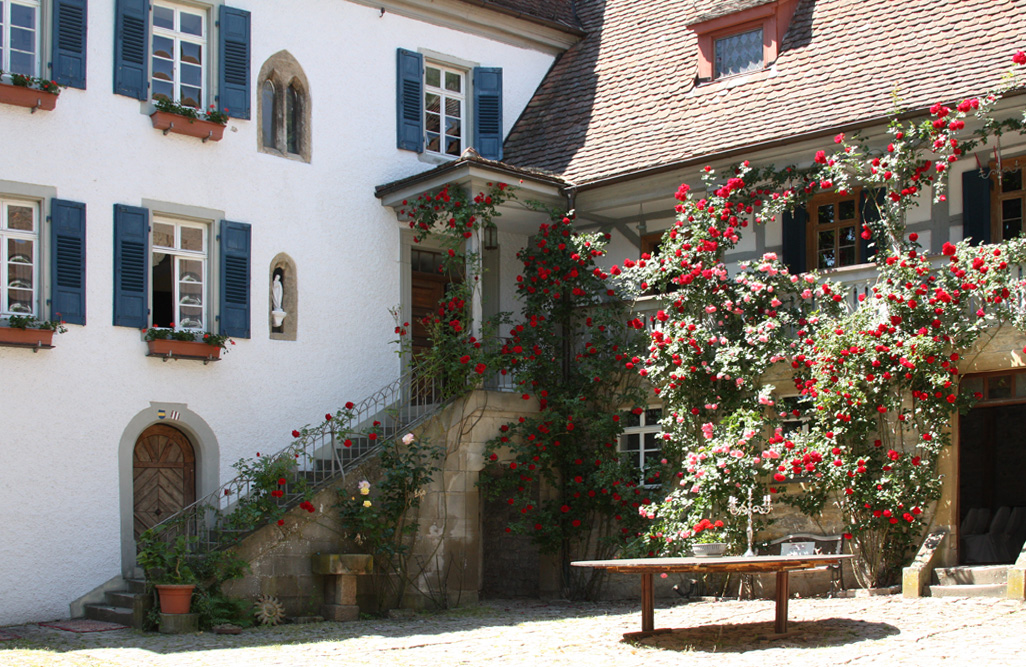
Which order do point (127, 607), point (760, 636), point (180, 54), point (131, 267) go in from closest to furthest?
point (760, 636)
point (127, 607)
point (131, 267)
point (180, 54)

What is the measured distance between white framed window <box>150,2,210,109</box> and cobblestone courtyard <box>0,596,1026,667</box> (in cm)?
544

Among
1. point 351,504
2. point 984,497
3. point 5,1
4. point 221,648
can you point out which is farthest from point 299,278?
point 984,497

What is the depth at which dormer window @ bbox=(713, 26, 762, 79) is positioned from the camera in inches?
599

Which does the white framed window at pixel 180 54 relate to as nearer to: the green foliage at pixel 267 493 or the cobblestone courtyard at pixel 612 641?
the green foliage at pixel 267 493

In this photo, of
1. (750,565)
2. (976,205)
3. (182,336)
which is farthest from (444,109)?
(750,565)

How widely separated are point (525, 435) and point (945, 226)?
4.73 metres

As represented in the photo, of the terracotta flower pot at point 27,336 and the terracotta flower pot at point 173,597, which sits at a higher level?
the terracotta flower pot at point 27,336

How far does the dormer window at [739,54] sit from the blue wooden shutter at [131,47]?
6.56m

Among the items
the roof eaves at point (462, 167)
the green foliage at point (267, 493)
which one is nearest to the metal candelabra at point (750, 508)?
the green foliage at point (267, 493)

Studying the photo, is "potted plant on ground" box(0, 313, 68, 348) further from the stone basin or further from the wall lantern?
the wall lantern

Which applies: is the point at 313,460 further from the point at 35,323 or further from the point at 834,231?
the point at 834,231

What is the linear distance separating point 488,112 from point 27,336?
6506mm

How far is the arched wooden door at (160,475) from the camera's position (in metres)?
12.8

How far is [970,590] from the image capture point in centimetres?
1097
